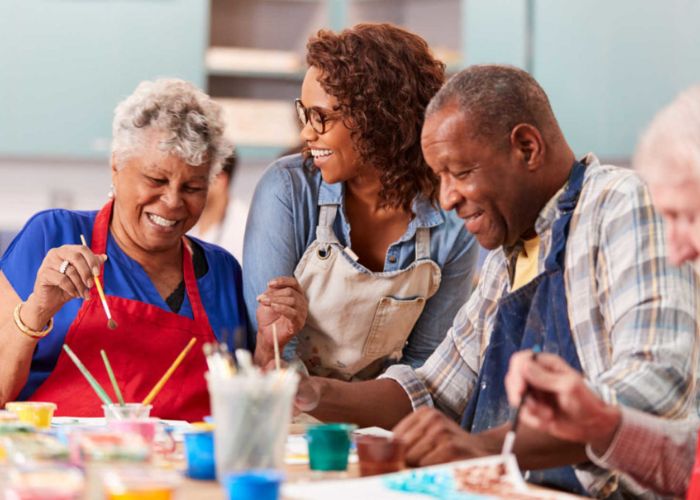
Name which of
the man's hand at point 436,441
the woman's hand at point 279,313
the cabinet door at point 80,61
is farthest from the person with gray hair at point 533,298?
the cabinet door at point 80,61

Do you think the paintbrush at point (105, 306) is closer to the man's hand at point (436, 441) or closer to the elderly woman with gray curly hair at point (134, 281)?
the elderly woman with gray curly hair at point (134, 281)

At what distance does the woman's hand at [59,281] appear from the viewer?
2.20m

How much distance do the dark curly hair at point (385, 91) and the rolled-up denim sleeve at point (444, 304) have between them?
0.13m

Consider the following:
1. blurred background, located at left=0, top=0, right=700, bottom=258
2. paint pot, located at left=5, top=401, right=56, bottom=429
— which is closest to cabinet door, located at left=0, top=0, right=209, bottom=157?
blurred background, located at left=0, top=0, right=700, bottom=258

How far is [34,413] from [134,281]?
633mm

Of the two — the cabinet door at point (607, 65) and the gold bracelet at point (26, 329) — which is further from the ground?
the cabinet door at point (607, 65)

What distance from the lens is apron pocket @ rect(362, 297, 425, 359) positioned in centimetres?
243

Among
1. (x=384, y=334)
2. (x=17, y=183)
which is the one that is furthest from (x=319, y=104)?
(x=17, y=183)

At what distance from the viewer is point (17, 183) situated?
4902 mm

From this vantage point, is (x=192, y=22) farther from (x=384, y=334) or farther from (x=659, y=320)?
(x=659, y=320)

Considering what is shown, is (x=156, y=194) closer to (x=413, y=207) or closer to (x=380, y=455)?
(x=413, y=207)

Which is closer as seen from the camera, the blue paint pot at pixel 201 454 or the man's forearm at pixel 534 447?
the blue paint pot at pixel 201 454

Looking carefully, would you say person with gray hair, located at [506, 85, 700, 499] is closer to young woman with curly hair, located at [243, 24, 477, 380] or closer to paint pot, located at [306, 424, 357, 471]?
paint pot, located at [306, 424, 357, 471]

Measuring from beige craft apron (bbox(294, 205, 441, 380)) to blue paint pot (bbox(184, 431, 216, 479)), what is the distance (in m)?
0.96
